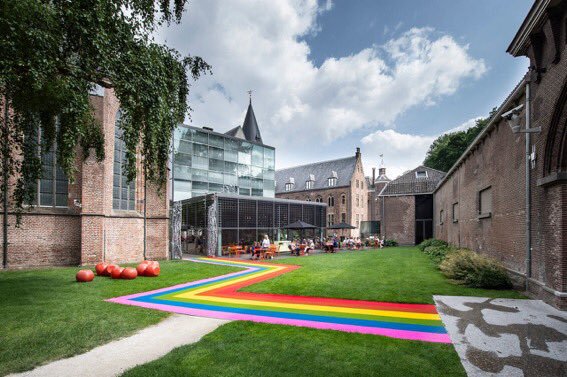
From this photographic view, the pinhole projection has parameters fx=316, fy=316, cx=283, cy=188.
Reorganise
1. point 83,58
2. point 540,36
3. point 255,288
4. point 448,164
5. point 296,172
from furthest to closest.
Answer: point 296,172, point 448,164, point 255,288, point 540,36, point 83,58

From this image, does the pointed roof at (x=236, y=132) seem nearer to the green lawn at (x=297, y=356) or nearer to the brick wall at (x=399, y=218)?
the brick wall at (x=399, y=218)

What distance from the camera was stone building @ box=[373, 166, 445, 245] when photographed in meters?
34.3

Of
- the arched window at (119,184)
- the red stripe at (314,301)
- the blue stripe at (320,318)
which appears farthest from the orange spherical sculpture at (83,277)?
the arched window at (119,184)

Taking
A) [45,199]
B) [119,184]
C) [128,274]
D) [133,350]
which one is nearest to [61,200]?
[45,199]

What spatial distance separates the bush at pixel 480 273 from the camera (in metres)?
9.86

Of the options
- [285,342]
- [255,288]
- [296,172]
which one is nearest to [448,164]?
[296,172]

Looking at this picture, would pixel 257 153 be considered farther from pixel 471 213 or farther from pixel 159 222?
pixel 471 213

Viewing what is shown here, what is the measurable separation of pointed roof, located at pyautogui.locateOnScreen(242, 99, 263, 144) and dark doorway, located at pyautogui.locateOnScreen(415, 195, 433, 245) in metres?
23.7

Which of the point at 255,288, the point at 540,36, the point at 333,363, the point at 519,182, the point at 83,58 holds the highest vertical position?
the point at 540,36

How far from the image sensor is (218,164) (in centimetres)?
3494

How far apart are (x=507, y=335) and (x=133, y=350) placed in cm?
670

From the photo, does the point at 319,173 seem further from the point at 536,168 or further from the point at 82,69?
the point at 82,69

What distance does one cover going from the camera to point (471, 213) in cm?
1603

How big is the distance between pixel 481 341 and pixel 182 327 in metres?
5.77
